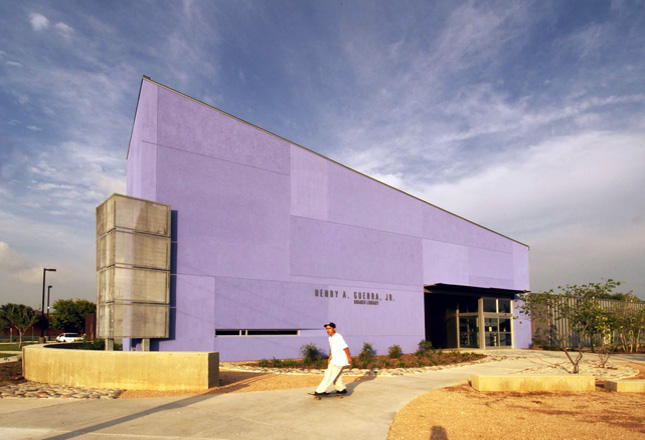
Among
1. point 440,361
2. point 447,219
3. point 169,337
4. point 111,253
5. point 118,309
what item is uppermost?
point 447,219

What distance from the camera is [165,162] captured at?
728 inches

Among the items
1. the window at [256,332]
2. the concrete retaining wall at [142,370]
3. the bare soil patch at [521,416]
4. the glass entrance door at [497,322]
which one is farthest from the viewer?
the glass entrance door at [497,322]

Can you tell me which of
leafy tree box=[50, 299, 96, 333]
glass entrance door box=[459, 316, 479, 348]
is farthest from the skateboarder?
leafy tree box=[50, 299, 96, 333]

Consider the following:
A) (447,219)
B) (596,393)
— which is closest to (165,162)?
(596,393)

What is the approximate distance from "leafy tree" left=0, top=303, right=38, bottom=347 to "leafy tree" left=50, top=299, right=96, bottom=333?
26.3 feet

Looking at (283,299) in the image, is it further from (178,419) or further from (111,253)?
(178,419)

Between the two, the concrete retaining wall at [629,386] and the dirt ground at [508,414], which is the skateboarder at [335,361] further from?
the concrete retaining wall at [629,386]

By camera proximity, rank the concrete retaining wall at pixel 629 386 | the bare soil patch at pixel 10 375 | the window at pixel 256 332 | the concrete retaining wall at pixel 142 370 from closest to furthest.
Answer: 1. the concrete retaining wall at pixel 142 370
2. the concrete retaining wall at pixel 629 386
3. the bare soil patch at pixel 10 375
4. the window at pixel 256 332

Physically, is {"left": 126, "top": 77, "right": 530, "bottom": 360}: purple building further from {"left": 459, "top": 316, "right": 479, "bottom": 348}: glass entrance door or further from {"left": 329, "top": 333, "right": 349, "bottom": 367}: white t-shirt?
{"left": 329, "top": 333, "right": 349, "bottom": 367}: white t-shirt

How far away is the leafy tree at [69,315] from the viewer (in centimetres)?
6137

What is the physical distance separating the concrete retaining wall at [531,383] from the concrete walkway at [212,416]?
72.2 inches

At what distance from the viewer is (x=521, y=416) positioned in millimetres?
9070

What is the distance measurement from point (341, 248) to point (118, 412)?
51.6 ft

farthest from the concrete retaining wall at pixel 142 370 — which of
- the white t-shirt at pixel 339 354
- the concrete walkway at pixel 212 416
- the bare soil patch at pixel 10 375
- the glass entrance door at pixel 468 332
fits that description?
the glass entrance door at pixel 468 332
